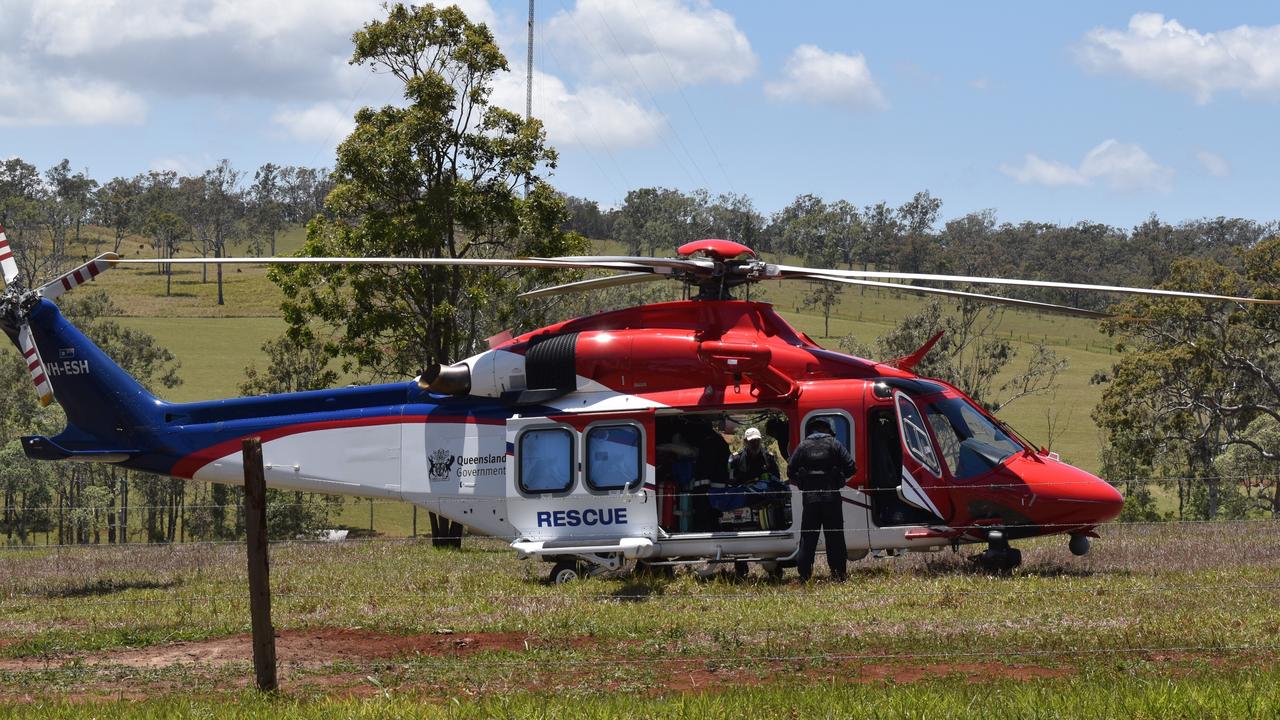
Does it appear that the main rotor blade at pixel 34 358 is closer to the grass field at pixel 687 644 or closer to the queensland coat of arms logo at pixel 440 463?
the grass field at pixel 687 644

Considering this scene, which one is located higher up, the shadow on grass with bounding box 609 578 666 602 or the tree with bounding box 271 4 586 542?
the tree with bounding box 271 4 586 542

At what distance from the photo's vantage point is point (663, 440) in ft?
53.1

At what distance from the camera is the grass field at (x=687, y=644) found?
8.65 meters

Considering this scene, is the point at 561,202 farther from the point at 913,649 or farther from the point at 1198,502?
the point at 1198,502

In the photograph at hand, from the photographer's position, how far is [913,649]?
1052cm

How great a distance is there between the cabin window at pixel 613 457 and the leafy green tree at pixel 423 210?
12654mm

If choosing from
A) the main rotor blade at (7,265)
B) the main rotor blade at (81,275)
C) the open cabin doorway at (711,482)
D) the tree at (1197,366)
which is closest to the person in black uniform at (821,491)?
the open cabin doorway at (711,482)

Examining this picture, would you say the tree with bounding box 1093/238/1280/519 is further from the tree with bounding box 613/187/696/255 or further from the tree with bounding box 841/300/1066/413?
the tree with bounding box 613/187/696/255

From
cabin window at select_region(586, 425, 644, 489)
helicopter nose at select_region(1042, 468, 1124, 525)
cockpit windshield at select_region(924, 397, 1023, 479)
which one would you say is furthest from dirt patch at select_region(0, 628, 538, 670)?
helicopter nose at select_region(1042, 468, 1124, 525)

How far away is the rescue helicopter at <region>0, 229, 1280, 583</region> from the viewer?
1530cm

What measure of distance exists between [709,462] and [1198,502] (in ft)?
126

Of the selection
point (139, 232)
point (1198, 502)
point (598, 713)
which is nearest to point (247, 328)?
point (139, 232)

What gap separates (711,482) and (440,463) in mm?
3360

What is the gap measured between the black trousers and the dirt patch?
14.9 ft
